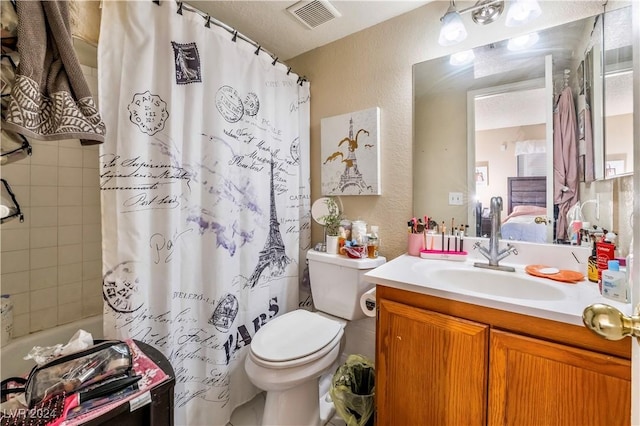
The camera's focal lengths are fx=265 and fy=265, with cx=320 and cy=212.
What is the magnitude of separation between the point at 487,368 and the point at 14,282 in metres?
2.21

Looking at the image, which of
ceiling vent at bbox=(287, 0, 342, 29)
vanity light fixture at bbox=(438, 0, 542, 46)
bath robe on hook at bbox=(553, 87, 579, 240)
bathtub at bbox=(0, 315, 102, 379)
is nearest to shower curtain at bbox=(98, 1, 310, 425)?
ceiling vent at bbox=(287, 0, 342, 29)

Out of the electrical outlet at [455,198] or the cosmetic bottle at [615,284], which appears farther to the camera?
the electrical outlet at [455,198]

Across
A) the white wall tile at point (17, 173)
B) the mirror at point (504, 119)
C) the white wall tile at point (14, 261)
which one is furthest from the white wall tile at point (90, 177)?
the mirror at point (504, 119)

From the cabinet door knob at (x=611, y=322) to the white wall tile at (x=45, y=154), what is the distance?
2296mm

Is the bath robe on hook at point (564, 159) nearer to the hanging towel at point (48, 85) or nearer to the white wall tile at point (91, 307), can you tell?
the hanging towel at point (48, 85)

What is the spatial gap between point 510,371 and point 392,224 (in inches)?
34.7

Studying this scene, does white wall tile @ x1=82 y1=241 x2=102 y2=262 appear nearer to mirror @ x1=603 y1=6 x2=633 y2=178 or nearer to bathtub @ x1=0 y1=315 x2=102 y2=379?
bathtub @ x1=0 y1=315 x2=102 y2=379

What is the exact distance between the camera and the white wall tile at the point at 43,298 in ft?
4.75

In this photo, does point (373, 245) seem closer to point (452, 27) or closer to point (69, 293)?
point (452, 27)

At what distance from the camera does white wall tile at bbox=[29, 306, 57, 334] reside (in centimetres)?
144

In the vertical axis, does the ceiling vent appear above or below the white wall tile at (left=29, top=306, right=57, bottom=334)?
above

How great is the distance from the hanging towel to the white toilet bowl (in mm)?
1016

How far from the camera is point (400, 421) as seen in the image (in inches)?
40.2

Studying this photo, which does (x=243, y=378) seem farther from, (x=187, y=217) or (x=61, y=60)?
(x=61, y=60)
